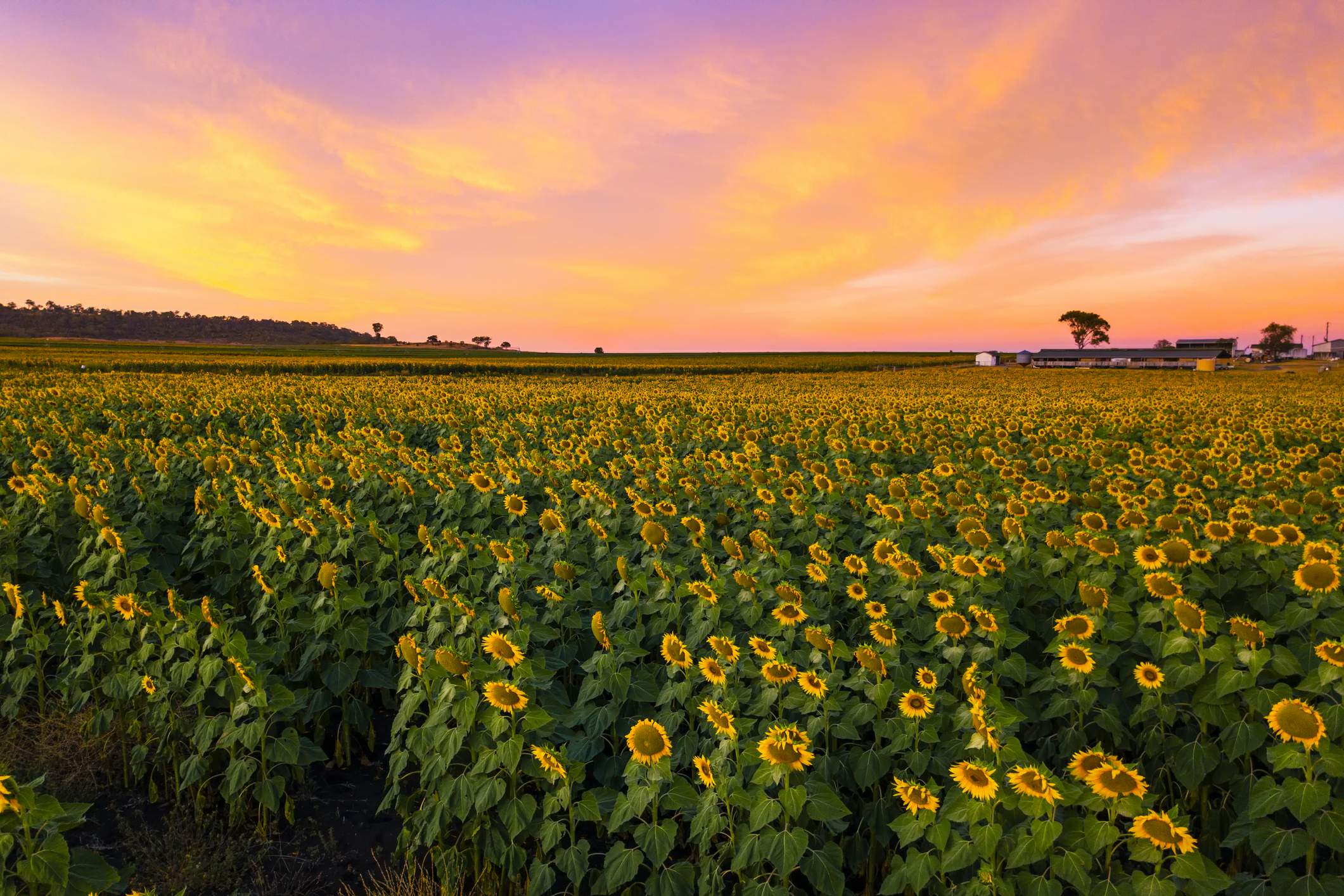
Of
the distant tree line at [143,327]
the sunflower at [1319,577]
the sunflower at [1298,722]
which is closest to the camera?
the sunflower at [1298,722]

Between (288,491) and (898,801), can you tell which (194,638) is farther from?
(898,801)

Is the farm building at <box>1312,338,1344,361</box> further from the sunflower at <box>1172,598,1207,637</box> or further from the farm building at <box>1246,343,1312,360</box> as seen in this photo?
the sunflower at <box>1172,598,1207,637</box>

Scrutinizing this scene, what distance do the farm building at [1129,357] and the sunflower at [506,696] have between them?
4531 inches

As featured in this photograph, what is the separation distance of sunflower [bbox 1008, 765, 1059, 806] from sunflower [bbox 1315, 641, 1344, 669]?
1739 millimetres

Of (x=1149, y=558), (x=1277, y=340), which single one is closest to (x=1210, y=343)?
(x=1277, y=340)

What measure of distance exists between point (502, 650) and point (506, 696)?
0.33m

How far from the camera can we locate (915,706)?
360cm

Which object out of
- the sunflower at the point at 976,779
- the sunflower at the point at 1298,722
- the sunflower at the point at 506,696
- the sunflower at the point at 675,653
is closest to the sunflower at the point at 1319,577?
the sunflower at the point at 1298,722

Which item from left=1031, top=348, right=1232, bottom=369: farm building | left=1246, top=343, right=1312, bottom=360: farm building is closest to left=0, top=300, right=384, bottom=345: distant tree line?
left=1031, top=348, right=1232, bottom=369: farm building

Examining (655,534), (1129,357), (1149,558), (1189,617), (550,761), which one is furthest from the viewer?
(1129,357)

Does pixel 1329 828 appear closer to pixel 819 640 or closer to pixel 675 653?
pixel 819 640

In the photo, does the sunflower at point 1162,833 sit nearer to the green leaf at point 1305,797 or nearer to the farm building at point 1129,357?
the green leaf at point 1305,797

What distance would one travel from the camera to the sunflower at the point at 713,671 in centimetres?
351

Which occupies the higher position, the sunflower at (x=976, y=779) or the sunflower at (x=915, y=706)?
the sunflower at (x=915, y=706)
